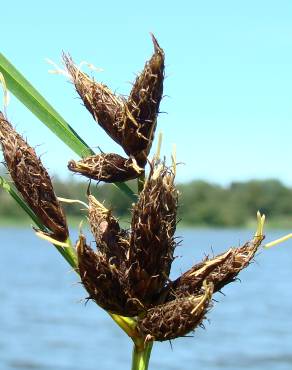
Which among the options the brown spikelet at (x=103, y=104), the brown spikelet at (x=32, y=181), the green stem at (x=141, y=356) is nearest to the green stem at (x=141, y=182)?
the brown spikelet at (x=103, y=104)

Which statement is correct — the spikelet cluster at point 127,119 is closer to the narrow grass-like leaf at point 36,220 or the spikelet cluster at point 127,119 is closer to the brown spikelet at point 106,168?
the brown spikelet at point 106,168

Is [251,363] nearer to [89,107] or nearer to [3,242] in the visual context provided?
[89,107]

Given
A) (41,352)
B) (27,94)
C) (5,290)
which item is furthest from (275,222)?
(27,94)

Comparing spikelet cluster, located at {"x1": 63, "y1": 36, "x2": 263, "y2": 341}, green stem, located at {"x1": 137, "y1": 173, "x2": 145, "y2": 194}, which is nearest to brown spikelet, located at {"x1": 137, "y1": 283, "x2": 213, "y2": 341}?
spikelet cluster, located at {"x1": 63, "y1": 36, "x2": 263, "y2": 341}

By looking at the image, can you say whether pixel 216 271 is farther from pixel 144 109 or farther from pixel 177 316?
pixel 144 109

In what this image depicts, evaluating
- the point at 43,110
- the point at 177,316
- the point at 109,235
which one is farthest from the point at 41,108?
the point at 177,316
